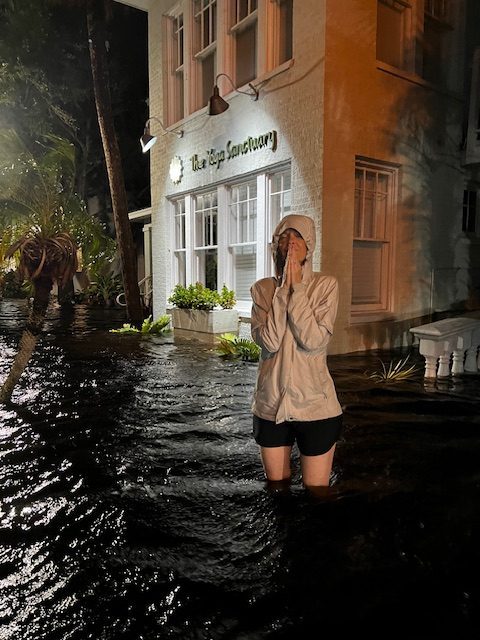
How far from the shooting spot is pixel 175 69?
12.7 m

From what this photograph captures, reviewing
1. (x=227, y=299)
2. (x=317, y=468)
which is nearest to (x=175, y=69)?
(x=227, y=299)

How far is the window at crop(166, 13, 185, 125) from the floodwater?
9.72 metres

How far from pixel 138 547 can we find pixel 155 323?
9915 millimetres

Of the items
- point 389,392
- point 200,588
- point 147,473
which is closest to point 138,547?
point 200,588

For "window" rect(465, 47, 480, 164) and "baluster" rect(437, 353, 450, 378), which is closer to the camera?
"baluster" rect(437, 353, 450, 378)

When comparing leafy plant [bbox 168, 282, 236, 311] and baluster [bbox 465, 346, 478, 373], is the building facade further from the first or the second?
baluster [bbox 465, 346, 478, 373]

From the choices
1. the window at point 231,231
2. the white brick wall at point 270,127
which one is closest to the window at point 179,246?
the window at point 231,231

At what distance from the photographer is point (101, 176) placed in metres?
27.5

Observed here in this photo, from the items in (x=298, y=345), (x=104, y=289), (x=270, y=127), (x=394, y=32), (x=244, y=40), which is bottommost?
(x=104, y=289)

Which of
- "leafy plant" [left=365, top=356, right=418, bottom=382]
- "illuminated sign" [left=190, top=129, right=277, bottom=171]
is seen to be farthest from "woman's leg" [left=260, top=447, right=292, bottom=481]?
"illuminated sign" [left=190, top=129, right=277, bottom=171]

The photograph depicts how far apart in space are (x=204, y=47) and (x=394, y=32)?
4478 mm

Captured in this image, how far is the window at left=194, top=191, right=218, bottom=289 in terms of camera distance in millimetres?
11695

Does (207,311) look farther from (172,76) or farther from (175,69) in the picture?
(175,69)

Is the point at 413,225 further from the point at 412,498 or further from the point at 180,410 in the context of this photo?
the point at 412,498
